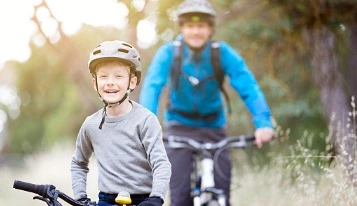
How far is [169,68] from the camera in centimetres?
646

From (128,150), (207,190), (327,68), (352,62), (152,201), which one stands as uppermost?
(352,62)

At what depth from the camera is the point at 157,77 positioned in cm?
632

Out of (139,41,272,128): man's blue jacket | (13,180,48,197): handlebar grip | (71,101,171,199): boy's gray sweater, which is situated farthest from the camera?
(139,41,272,128): man's blue jacket

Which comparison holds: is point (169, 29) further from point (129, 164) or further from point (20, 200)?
point (129, 164)

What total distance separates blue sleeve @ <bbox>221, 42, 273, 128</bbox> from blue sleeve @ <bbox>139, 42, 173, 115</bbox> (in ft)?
1.56

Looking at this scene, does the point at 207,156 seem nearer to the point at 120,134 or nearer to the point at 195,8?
the point at 195,8

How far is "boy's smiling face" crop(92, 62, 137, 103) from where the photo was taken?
4.01 meters

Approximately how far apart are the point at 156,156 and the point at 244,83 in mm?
2715

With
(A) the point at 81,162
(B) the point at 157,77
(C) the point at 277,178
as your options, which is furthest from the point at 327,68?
(A) the point at 81,162

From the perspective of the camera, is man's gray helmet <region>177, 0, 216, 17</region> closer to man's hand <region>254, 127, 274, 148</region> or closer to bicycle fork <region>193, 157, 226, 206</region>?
man's hand <region>254, 127, 274, 148</region>

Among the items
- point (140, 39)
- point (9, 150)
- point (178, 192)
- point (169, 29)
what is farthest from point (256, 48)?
point (9, 150)

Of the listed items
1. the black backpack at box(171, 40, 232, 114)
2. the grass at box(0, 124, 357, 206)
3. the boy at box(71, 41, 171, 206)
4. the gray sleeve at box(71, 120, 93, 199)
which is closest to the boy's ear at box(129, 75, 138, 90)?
the boy at box(71, 41, 171, 206)

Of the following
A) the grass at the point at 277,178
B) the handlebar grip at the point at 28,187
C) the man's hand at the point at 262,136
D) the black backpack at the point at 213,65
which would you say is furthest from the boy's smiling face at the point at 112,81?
the black backpack at the point at 213,65

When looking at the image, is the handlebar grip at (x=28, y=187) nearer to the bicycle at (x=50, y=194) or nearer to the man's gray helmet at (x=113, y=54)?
the bicycle at (x=50, y=194)
